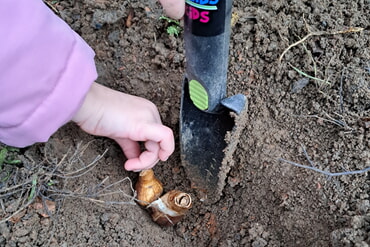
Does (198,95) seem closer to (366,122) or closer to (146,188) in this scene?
(146,188)

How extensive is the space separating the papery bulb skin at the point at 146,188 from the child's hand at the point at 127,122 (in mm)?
→ 47

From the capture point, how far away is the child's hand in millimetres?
1536

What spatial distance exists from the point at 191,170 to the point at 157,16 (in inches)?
25.2

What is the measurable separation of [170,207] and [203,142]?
27 centimetres

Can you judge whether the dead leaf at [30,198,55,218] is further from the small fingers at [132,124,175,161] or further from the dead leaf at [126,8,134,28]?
the dead leaf at [126,8,134,28]

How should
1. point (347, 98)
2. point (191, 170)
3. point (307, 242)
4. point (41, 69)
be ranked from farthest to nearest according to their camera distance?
point (191, 170) < point (347, 98) < point (307, 242) < point (41, 69)

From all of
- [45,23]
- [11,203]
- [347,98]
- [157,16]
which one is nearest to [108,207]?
[11,203]

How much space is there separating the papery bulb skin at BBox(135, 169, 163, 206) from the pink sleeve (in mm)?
414

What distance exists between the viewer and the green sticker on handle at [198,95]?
1450 mm

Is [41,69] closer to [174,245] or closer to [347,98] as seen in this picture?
[174,245]

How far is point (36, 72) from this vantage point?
128 centimetres

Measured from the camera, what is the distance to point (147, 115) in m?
1.60

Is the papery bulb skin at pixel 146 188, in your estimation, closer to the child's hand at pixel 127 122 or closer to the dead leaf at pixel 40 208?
the child's hand at pixel 127 122

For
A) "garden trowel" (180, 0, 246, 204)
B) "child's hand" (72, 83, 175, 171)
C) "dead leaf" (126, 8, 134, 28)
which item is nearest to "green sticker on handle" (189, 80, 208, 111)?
"garden trowel" (180, 0, 246, 204)
